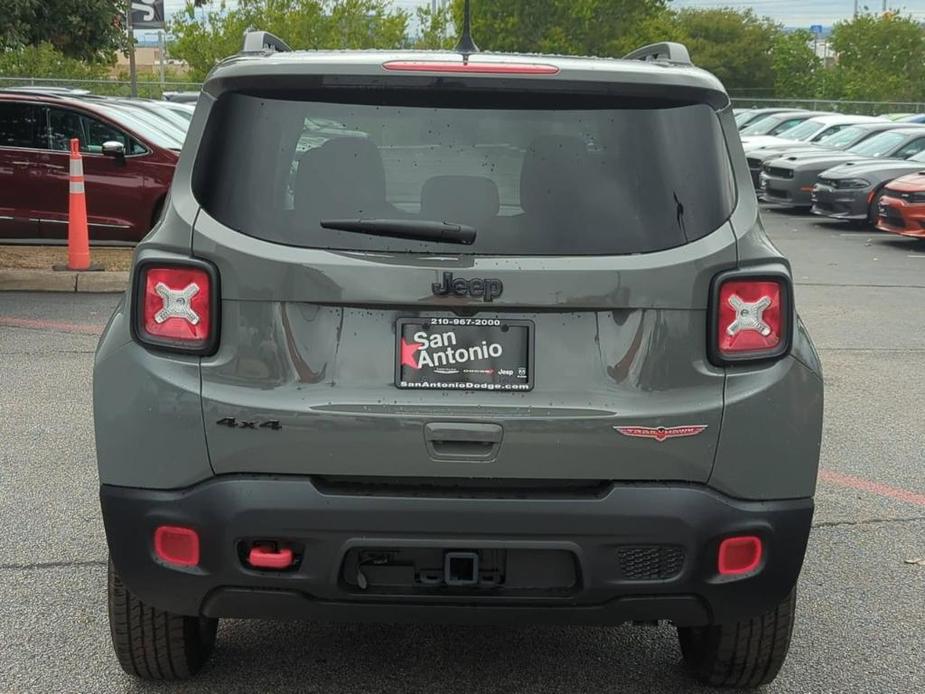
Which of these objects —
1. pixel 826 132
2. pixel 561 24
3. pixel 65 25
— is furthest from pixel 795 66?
pixel 65 25

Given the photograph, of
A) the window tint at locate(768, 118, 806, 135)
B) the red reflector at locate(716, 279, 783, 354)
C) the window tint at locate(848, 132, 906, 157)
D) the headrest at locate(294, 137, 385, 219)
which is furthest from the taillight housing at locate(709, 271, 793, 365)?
the window tint at locate(768, 118, 806, 135)

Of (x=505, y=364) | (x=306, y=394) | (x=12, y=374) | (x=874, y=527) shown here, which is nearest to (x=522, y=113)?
(x=505, y=364)

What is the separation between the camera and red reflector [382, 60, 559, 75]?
331 centimetres

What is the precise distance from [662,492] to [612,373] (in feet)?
1.02

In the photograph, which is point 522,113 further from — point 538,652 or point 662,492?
point 538,652

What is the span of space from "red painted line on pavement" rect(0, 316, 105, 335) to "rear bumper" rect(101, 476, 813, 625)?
695cm

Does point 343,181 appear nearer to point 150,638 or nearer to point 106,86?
point 150,638

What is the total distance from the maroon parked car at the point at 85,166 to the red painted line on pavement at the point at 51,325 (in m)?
3.31

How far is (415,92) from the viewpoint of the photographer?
3.33 m

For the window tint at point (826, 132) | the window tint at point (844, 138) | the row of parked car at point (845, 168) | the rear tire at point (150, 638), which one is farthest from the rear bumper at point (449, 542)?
the window tint at point (826, 132)

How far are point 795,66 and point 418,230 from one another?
8043 cm

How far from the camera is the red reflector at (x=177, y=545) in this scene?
3303mm

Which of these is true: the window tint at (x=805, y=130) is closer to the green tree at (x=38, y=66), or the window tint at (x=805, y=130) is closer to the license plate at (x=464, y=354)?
the green tree at (x=38, y=66)

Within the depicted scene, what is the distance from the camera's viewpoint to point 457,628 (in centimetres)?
441
